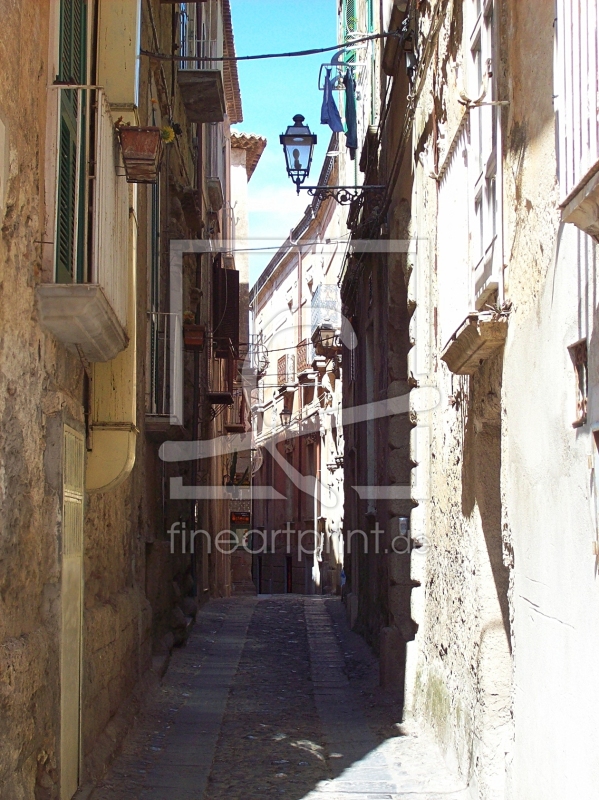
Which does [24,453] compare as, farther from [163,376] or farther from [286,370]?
[286,370]

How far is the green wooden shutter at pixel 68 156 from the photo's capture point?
19.0ft

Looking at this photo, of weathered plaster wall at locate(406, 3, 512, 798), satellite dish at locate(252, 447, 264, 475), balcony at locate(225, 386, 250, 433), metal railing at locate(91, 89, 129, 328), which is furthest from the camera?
satellite dish at locate(252, 447, 264, 475)

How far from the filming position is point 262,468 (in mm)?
40438

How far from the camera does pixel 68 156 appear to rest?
6039 mm

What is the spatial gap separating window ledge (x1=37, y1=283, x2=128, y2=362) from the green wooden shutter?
1.04ft

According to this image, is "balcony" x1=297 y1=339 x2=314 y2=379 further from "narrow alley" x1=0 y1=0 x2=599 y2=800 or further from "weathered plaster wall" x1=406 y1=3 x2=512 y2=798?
"weathered plaster wall" x1=406 y1=3 x2=512 y2=798

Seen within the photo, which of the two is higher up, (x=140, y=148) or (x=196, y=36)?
(x=196, y=36)

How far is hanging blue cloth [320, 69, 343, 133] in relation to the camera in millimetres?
13078

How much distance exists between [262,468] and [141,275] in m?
30.6

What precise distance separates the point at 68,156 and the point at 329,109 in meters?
7.70

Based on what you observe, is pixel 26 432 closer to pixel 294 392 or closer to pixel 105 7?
pixel 105 7

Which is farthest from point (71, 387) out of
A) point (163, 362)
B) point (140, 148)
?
point (163, 362)

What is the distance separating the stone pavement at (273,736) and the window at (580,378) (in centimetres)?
332

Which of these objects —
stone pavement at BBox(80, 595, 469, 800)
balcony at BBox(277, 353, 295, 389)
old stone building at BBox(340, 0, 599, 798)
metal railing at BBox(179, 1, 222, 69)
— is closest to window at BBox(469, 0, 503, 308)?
old stone building at BBox(340, 0, 599, 798)
